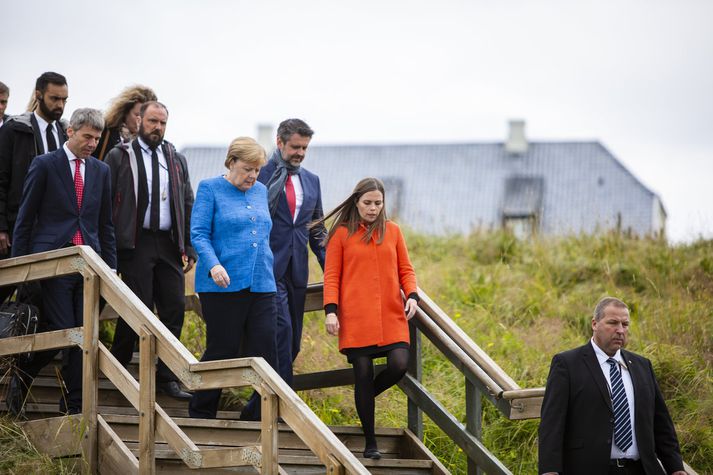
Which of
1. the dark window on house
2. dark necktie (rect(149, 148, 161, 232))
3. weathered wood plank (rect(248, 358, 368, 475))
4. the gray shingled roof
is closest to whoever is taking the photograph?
weathered wood plank (rect(248, 358, 368, 475))

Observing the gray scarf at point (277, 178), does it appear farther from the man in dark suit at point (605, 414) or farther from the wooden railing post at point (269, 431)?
the man in dark suit at point (605, 414)

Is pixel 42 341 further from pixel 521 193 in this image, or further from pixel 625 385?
pixel 521 193

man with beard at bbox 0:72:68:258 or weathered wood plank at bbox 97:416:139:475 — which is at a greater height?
man with beard at bbox 0:72:68:258

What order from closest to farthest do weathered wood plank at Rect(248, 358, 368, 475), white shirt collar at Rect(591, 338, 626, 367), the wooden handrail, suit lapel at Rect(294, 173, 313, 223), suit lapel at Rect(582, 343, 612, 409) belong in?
weathered wood plank at Rect(248, 358, 368, 475), the wooden handrail, suit lapel at Rect(582, 343, 612, 409), white shirt collar at Rect(591, 338, 626, 367), suit lapel at Rect(294, 173, 313, 223)

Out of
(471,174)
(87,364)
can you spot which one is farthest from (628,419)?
(471,174)

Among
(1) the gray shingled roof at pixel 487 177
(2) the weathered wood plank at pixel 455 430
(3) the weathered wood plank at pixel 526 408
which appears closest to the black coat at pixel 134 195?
(2) the weathered wood plank at pixel 455 430

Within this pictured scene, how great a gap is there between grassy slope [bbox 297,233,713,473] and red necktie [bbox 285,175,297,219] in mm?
1872

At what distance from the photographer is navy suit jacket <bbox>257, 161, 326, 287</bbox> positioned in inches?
266

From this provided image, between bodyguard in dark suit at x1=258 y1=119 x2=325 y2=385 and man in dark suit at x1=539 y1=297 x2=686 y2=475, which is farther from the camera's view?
bodyguard in dark suit at x1=258 y1=119 x2=325 y2=385

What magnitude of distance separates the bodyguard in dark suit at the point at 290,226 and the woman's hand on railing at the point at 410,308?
2.59 feet

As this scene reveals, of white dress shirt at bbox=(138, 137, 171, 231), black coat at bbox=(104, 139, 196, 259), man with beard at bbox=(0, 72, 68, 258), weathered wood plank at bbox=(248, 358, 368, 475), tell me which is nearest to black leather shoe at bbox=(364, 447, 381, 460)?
weathered wood plank at bbox=(248, 358, 368, 475)

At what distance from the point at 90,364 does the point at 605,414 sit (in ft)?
9.27

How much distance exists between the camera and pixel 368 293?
20.7 feet

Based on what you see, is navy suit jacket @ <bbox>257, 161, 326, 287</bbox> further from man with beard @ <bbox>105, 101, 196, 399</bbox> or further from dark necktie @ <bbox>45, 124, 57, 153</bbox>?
dark necktie @ <bbox>45, 124, 57, 153</bbox>
